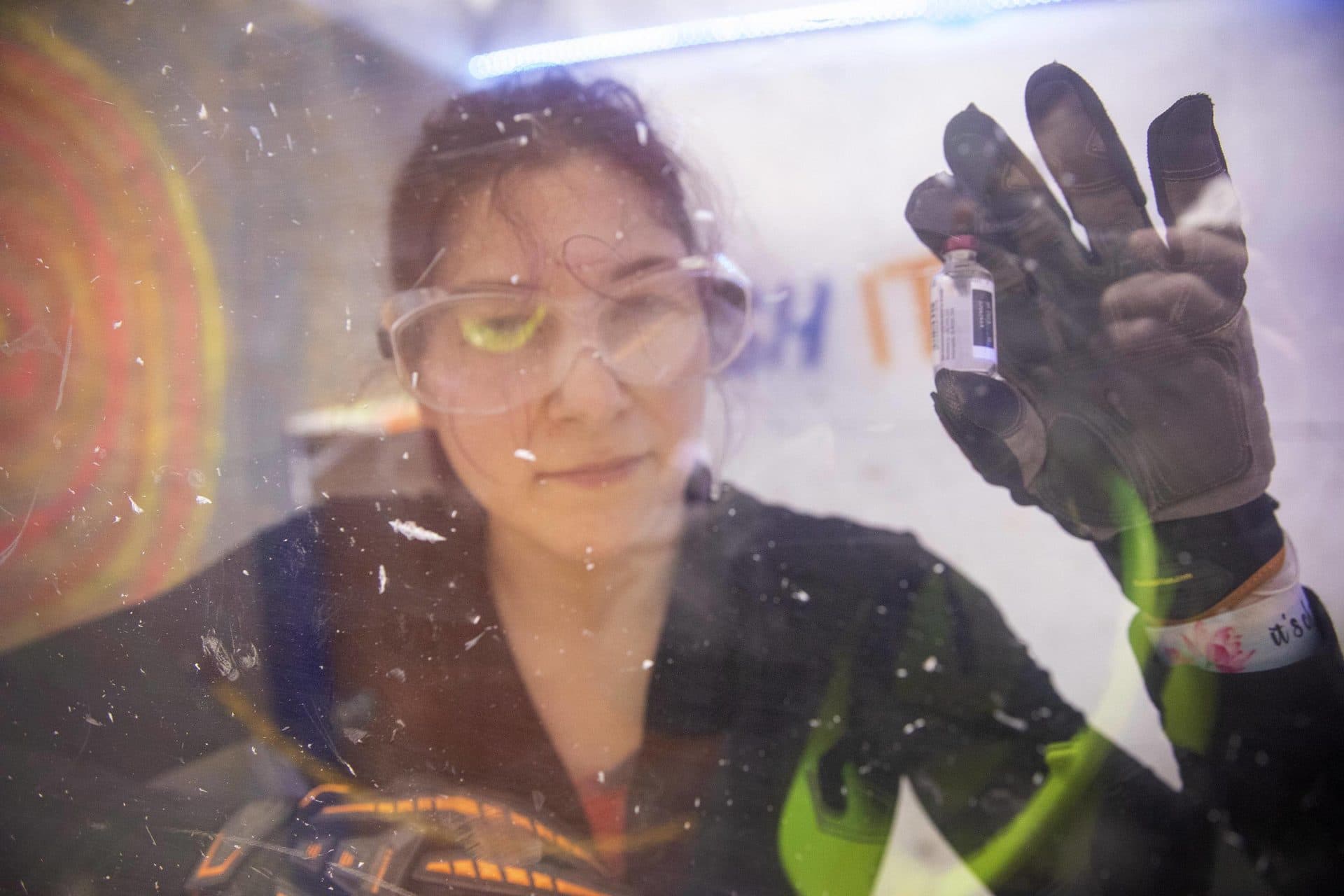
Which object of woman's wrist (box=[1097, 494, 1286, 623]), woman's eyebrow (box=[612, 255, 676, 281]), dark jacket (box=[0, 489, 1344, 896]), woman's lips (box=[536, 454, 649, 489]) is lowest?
dark jacket (box=[0, 489, 1344, 896])

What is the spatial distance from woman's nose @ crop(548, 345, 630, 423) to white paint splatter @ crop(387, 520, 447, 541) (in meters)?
0.17

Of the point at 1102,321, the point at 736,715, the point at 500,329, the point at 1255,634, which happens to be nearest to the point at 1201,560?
the point at 1255,634

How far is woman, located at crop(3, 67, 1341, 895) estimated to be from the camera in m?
0.71

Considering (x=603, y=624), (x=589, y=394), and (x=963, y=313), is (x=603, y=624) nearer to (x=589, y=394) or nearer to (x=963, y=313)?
(x=589, y=394)

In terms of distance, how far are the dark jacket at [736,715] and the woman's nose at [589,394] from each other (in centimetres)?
13

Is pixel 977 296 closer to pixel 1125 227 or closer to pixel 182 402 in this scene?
pixel 1125 227

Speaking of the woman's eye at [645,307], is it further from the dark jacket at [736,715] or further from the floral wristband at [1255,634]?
the floral wristband at [1255,634]

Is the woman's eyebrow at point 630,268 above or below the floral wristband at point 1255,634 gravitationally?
above

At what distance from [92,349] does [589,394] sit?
1.83 ft

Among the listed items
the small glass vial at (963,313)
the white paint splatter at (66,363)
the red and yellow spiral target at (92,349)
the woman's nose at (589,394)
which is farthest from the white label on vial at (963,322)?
the white paint splatter at (66,363)

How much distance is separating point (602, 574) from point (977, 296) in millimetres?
421

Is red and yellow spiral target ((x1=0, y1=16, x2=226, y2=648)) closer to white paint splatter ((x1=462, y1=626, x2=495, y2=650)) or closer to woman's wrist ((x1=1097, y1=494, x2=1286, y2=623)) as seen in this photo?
white paint splatter ((x1=462, y1=626, x2=495, y2=650))

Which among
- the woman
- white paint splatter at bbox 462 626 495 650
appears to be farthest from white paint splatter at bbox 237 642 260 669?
white paint splatter at bbox 462 626 495 650

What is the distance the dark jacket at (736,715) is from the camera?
67 centimetres
